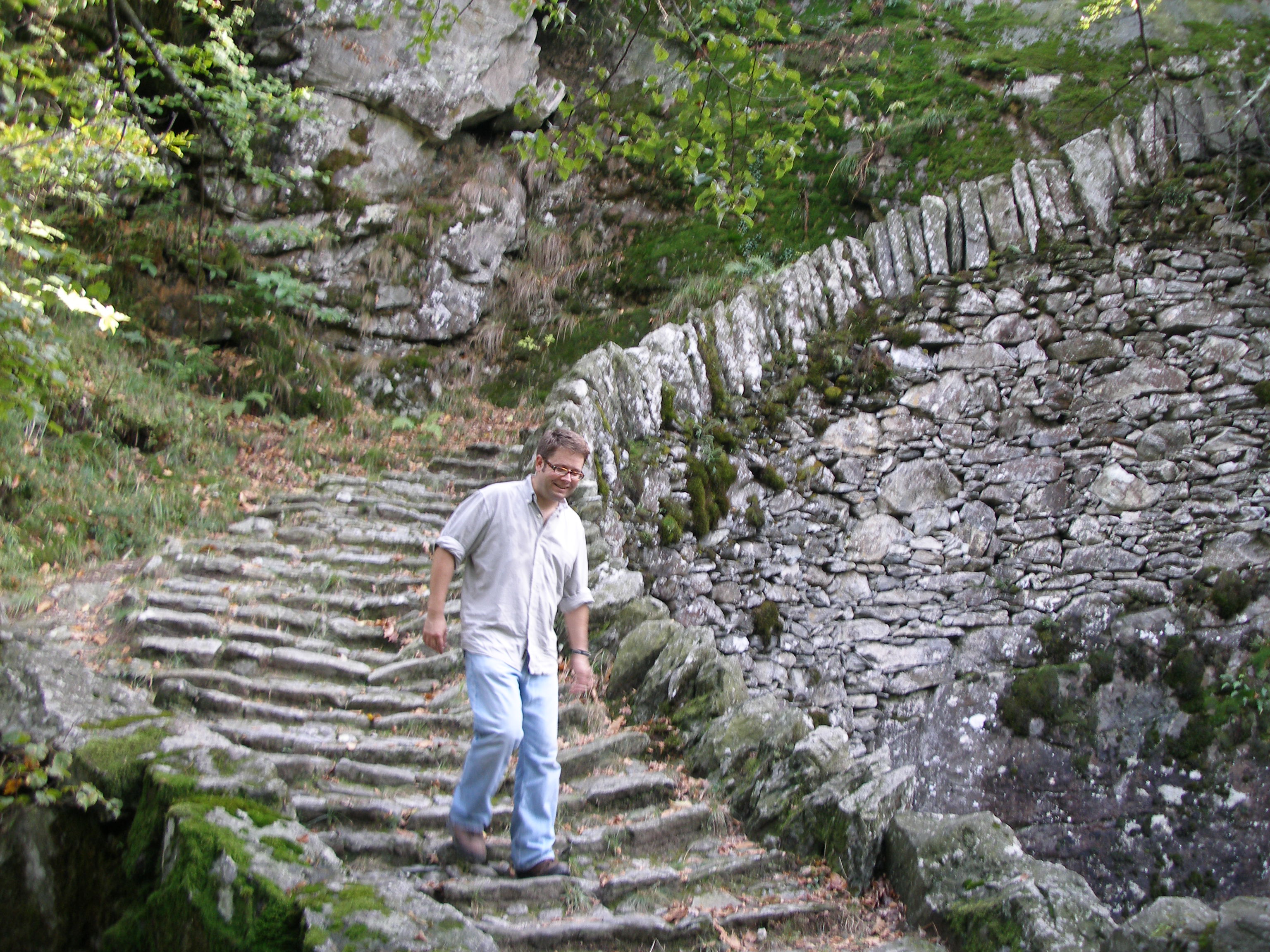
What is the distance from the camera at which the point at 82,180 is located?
602cm

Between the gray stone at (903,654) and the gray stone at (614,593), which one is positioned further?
the gray stone at (903,654)

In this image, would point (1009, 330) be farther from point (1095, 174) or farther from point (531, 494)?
point (531, 494)

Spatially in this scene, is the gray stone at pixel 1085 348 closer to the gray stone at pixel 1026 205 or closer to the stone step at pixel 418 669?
the gray stone at pixel 1026 205

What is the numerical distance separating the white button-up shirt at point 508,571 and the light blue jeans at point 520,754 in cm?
6

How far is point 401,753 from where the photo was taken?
3.88 metres

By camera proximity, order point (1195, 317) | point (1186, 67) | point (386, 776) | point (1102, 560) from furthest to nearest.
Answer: point (1186, 67) < point (1195, 317) < point (1102, 560) < point (386, 776)

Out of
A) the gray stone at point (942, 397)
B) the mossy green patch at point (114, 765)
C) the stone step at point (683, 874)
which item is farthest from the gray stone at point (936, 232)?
the mossy green patch at point (114, 765)

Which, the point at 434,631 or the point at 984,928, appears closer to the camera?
the point at 984,928

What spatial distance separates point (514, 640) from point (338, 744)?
139cm

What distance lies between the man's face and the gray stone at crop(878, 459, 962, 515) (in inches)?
163

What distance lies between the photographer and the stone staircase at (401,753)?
300cm

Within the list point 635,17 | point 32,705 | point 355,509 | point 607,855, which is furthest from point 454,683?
point 635,17

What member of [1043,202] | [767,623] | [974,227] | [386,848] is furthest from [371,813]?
[1043,202]

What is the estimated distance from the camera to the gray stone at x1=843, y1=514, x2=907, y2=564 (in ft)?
21.4
